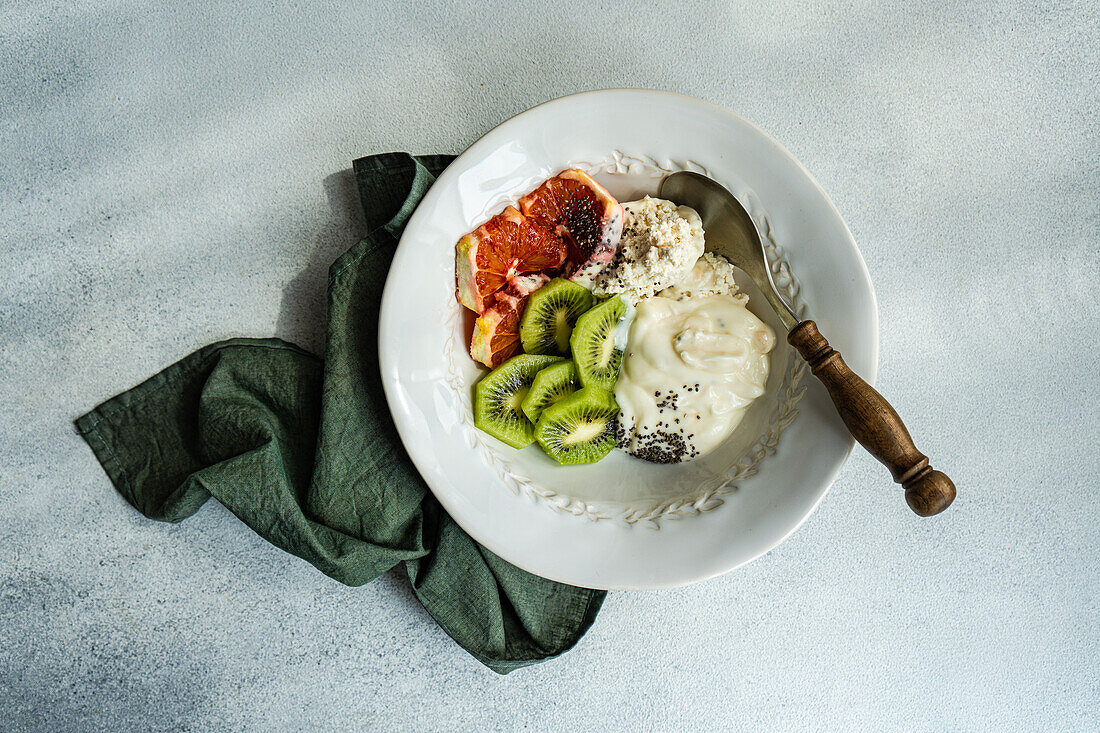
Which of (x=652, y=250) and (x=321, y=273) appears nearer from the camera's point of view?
(x=652, y=250)

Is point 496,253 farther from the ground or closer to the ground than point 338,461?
farther from the ground

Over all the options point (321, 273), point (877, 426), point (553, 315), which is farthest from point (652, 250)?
point (321, 273)

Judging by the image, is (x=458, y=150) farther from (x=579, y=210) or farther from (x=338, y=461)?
(x=338, y=461)

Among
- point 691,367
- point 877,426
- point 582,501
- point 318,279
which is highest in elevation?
point 318,279

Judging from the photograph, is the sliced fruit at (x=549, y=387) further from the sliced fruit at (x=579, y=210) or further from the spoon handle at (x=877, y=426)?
the spoon handle at (x=877, y=426)

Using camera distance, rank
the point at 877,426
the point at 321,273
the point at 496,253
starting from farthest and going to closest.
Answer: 1. the point at 321,273
2. the point at 496,253
3. the point at 877,426

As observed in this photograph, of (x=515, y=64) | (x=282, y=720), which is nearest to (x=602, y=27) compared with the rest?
(x=515, y=64)

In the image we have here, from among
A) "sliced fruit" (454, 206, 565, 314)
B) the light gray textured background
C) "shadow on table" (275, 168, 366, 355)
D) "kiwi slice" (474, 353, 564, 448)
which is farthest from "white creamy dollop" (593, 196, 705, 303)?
"shadow on table" (275, 168, 366, 355)

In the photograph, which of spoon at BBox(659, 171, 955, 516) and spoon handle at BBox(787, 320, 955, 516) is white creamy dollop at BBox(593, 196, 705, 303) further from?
spoon handle at BBox(787, 320, 955, 516)
